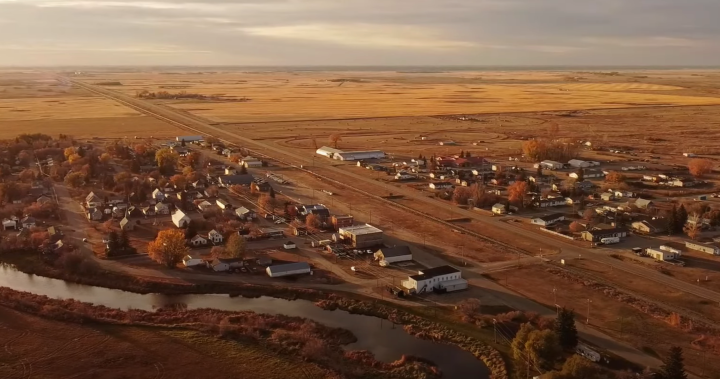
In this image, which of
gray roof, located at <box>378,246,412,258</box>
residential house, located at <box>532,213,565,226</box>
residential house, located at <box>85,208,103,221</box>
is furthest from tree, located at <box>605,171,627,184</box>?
residential house, located at <box>85,208,103,221</box>

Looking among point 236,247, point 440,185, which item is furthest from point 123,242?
point 440,185

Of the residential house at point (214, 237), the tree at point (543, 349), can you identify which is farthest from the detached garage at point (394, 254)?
the tree at point (543, 349)

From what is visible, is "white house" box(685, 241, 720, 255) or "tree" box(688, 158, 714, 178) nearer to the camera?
"white house" box(685, 241, 720, 255)

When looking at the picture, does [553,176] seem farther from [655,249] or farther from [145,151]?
[145,151]

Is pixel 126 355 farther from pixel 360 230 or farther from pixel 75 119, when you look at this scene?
pixel 75 119

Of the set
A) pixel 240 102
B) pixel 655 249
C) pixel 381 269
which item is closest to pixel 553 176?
pixel 655 249

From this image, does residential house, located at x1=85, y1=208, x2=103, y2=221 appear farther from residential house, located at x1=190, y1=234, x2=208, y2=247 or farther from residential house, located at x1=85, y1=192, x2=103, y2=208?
residential house, located at x1=190, y1=234, x2=208, y2=247
